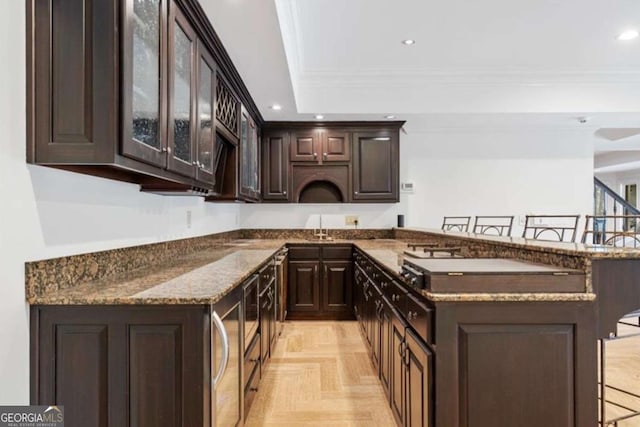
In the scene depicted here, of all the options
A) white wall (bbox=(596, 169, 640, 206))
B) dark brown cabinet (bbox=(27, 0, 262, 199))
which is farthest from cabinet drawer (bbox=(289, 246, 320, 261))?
white wall (bbox=(596, 169, 640, 206))

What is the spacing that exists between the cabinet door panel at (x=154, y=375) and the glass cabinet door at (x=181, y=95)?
78cm

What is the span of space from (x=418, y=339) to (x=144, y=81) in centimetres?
158

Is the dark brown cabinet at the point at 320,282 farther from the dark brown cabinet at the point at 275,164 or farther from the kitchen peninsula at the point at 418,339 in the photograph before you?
the kitchen peninsula at the point at 418,339

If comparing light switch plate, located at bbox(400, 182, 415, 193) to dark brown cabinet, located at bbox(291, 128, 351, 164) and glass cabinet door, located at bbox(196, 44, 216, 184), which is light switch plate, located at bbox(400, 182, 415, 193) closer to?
dark brown cabinet, located at bbox(291, 128, 351, 164)

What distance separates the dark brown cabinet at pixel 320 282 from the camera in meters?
4.16

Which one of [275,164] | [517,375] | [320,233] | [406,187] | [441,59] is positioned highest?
[441,59]

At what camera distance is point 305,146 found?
463 cm

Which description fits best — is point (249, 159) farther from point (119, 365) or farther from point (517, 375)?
point (517, 375)

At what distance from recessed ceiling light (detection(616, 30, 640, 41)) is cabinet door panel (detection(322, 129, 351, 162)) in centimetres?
279

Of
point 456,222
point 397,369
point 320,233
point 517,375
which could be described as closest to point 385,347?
point 397,369

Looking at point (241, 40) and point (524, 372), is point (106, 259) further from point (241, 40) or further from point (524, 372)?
point (524, 372)

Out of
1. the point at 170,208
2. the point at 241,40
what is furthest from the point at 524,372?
the point at 241,40

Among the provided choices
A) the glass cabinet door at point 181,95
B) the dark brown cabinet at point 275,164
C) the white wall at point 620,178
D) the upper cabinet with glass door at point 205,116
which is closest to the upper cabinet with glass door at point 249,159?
the dark brown cabinet at point 275,164

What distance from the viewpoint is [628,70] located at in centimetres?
400
